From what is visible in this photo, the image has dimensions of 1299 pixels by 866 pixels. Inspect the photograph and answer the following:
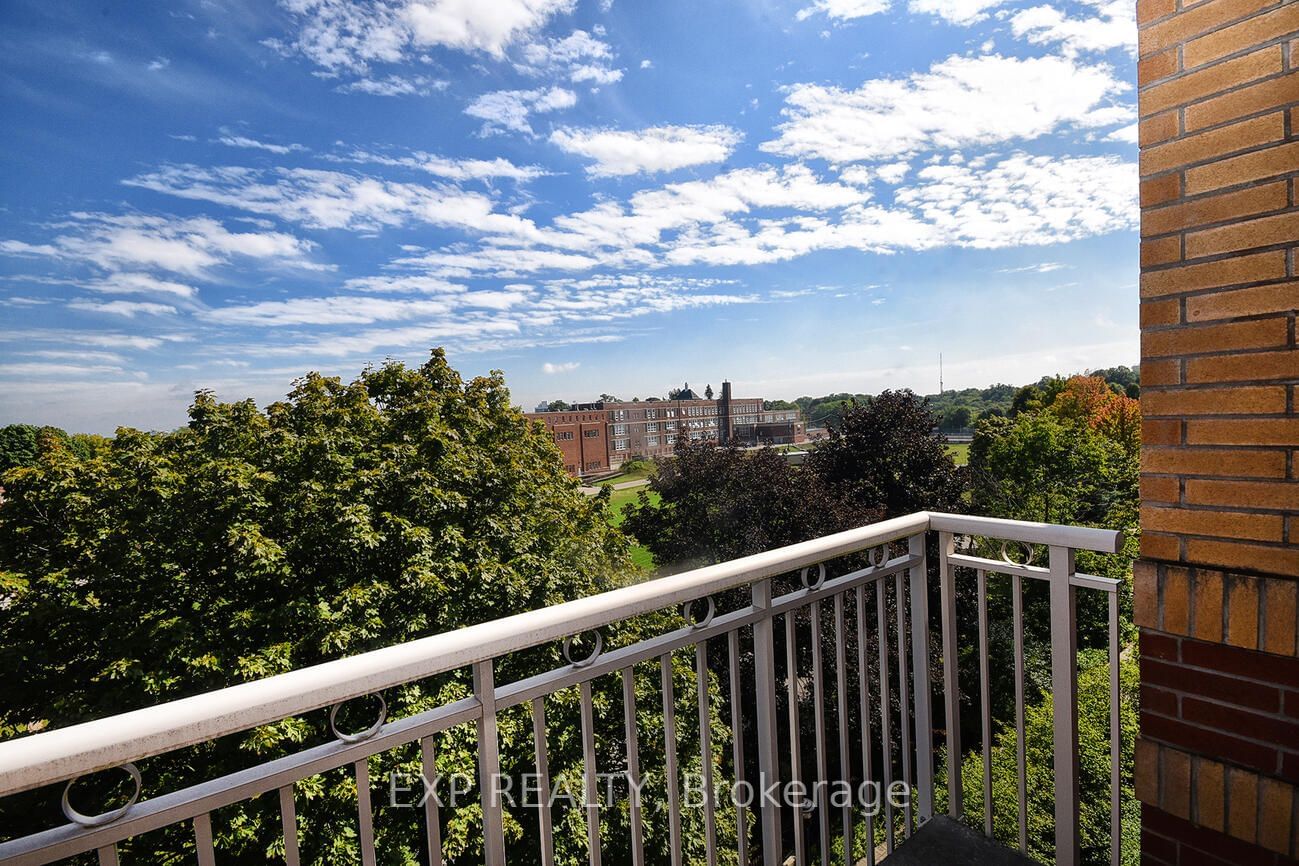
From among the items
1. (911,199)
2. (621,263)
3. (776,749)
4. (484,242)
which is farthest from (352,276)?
(776,749)

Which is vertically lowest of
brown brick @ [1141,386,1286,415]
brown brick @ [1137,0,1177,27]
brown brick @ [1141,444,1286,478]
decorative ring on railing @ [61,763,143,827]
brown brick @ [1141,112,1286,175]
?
decorative ring on railing @ [61,763,143,827]

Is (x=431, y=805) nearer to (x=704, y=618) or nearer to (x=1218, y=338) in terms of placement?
(x=704, y=618)

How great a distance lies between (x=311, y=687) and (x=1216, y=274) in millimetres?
1729

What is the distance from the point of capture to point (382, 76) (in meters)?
20.5

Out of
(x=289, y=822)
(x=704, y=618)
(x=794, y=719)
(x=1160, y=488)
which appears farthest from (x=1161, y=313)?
(x=289, y=822)

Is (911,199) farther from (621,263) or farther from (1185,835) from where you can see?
(1185,835)

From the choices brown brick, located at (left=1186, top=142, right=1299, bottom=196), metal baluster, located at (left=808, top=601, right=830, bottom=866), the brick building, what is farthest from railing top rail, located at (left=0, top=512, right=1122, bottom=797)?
the brick building

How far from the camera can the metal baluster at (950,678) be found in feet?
6.69

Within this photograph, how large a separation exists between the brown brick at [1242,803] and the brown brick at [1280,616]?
0.27 meters

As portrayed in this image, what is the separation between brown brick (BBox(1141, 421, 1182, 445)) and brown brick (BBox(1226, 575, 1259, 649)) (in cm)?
28

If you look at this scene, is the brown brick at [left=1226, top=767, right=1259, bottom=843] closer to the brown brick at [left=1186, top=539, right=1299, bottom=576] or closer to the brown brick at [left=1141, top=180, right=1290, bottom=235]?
the brown brick at [left=1186, top=539, right=1299, bottom=576]

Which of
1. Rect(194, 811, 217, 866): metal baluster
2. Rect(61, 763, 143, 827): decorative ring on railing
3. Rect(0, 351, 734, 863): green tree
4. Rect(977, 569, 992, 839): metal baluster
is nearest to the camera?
Rect(61, 763, 143, 827): decorative ring on railing

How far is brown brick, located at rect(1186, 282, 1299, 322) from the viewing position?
1107 millimetres

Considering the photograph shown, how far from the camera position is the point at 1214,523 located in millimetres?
1216
